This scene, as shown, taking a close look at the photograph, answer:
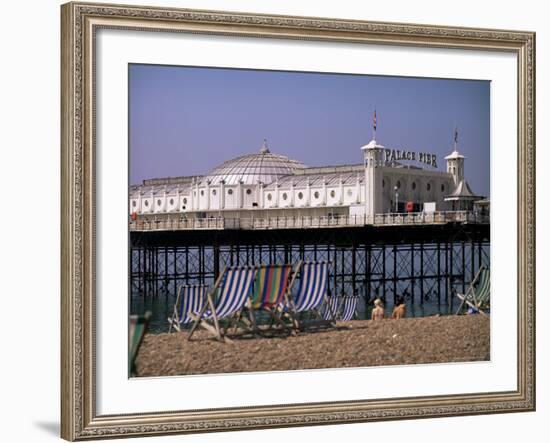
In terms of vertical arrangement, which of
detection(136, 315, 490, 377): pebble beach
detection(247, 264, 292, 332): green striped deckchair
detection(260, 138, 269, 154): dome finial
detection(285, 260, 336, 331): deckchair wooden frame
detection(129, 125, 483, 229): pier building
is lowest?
detection(136, 315, 490, 377): pebble beach

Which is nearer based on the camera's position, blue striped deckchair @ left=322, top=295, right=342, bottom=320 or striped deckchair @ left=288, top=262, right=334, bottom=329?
striped deckchair @ left=288, top=262, right=334, bottom=329

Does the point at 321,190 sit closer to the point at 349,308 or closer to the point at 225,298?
the point at 349,308

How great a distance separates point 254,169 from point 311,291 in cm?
123

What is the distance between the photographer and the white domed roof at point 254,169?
9469 mm

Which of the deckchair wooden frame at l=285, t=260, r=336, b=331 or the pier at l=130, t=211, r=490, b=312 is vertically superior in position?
the pier at l=130, t=211, r=490, b=312

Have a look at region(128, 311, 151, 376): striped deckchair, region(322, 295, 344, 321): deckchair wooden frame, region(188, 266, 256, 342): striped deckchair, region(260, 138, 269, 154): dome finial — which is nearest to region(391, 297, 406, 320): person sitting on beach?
region(322, 295, 344, 321): deckchair wooden frame

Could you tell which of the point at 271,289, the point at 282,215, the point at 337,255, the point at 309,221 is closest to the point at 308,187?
the point at 282,215

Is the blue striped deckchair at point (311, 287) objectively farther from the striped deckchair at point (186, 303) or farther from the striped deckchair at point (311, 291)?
the striped deckchair at point (186, 303)

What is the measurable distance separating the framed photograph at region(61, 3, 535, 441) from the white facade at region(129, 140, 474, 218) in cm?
2

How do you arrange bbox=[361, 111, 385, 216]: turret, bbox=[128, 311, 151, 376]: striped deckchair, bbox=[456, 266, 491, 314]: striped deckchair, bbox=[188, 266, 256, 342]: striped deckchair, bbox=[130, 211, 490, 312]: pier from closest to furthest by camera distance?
bbox=[128, 311, 151, 376]: striped deckchair < bbox=[130, 211, 490, 312]: pier < bbox=[188, 266, 256, 342]: striped deckchair < bbox=[361, 111, 385, 216]: turret < bbox=[456, 266, 491, 314]: striped deckchair

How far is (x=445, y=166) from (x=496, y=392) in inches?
84.4

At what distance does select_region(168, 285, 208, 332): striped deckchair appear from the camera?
9562 millimetres

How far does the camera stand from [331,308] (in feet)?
33.6

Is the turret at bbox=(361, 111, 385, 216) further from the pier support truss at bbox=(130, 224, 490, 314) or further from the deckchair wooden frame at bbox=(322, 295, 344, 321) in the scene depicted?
the deckchair wooden frame at bbox=(322, 295, 344, 321)
